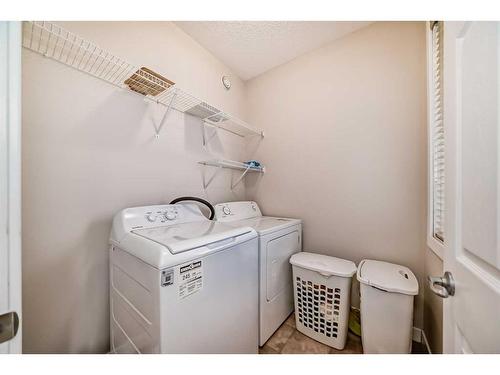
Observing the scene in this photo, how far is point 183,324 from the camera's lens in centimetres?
85

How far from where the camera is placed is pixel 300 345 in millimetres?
1437

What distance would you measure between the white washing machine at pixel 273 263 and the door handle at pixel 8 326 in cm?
100

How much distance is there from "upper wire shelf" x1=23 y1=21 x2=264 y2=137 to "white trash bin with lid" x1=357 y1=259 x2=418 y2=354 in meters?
1.91

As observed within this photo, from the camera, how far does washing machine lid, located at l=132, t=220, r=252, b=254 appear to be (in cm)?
86

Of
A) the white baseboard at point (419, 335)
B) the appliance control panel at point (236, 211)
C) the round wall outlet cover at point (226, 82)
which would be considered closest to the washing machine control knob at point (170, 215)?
the appliance control panel at point (236, 211)

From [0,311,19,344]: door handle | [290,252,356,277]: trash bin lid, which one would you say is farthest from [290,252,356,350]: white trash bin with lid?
[0,311,19,344]: door handle

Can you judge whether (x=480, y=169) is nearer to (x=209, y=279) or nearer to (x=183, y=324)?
(x=209, y=279)

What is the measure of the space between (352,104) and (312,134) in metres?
0.44

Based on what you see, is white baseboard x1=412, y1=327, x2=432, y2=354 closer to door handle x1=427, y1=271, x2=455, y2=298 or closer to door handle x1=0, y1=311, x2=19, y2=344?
door handle x1=427, y1=271, x2=455, y2=298

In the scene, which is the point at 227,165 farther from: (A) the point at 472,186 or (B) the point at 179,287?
(A) the point at 472,186

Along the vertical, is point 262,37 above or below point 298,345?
above

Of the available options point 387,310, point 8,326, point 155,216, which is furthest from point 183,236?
point 387,310

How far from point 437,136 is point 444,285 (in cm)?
112
